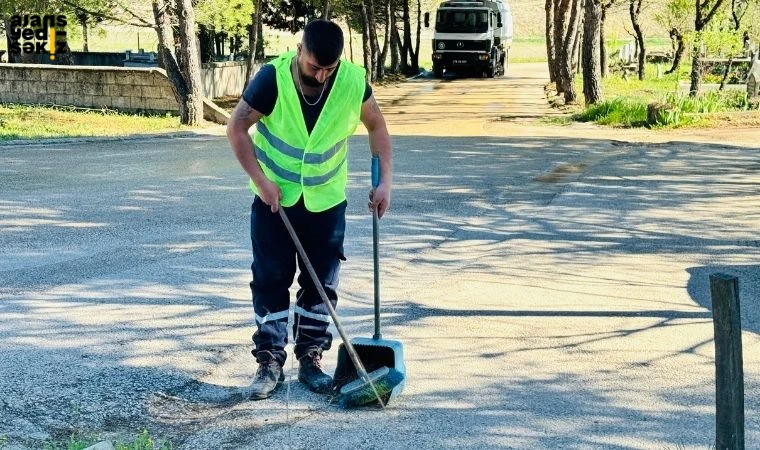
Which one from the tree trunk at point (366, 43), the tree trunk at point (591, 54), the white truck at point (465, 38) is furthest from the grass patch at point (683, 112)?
the white truck at point (465, 38)

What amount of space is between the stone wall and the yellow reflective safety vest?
20.3m

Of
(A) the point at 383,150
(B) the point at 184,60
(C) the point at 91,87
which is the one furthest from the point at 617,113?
(A) the point at 383,150

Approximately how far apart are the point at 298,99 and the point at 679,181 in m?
8.79

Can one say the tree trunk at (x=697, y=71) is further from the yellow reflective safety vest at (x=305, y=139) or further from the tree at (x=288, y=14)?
the yellow reflective safety vest at (x=305, y=139)

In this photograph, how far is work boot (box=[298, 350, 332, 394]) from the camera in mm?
5328

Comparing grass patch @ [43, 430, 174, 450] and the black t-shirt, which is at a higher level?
the black t-shirt

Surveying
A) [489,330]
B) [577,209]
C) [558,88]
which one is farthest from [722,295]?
[558,88]

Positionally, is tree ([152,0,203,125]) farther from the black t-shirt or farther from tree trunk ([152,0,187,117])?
the black t-shirt

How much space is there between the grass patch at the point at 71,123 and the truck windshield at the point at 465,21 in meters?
22.7

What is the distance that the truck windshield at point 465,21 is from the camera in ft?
152

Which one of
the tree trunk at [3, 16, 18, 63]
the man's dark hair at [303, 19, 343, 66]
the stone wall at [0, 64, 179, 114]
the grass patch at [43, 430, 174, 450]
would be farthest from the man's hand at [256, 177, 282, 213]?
the tree trunk at [3, 16, 18, 63]

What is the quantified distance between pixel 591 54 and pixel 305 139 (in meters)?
19.4

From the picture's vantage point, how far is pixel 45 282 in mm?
7703

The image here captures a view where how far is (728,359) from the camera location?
12.2 feet
